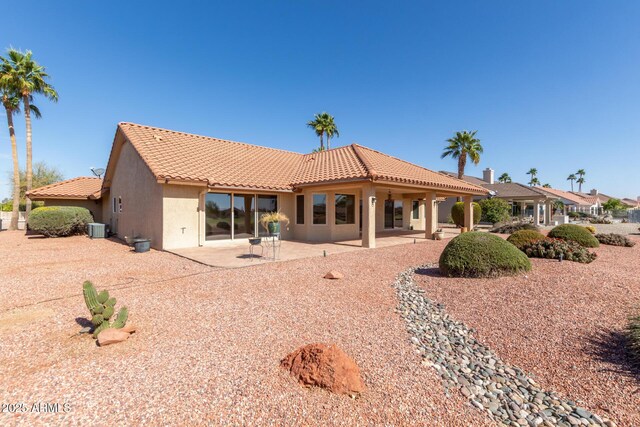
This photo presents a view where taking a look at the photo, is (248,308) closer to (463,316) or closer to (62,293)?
(463,316)

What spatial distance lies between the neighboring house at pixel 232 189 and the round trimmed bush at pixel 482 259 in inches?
208

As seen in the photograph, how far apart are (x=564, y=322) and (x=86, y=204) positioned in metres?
28.1

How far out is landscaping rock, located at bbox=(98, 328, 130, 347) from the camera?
4.00 meters

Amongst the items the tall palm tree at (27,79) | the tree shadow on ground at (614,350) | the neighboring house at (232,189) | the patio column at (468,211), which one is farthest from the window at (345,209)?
the tall palm tree at (27,79)

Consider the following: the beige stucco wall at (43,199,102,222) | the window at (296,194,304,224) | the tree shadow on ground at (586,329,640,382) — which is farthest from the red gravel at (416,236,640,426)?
the beige stucco wall at (43,199,102,222)

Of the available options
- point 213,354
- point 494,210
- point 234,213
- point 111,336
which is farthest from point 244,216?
point 494,210

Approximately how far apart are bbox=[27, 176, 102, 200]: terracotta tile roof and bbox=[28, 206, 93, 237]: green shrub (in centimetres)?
354

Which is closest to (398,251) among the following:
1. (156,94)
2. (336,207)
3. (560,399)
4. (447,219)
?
(336,207)

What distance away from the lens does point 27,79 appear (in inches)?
845

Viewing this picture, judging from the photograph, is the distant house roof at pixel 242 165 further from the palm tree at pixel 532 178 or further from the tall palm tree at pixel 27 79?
the palm tree at pixel 532 178

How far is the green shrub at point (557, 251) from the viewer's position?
31.0 feet

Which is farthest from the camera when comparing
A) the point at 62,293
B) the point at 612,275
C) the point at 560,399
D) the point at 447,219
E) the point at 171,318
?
the point at 447,219

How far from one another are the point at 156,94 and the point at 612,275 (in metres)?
25.4

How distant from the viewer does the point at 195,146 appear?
53.5 feet
